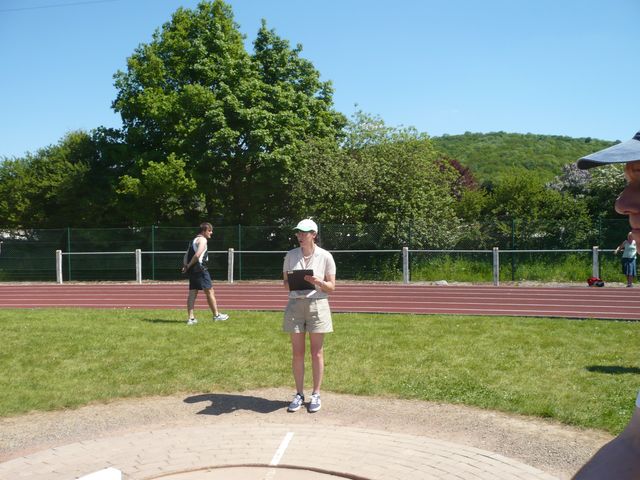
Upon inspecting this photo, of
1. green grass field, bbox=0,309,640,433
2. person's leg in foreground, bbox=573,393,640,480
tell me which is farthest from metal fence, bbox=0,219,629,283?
person's leg in foreground, bbox=573,393,640,480

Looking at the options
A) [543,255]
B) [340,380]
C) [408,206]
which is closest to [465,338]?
[340,380]

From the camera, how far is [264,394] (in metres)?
8.11

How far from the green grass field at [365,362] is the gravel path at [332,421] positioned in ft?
0.90

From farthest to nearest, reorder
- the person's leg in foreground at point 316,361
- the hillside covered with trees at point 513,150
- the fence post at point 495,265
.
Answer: the hillside covered with trees at point 513,150
the fence post at point 495,265
the person's leg in foreground at point 316,361

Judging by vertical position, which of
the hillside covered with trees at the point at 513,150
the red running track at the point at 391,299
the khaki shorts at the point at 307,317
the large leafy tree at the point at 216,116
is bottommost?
the red running track at the point at 391,299

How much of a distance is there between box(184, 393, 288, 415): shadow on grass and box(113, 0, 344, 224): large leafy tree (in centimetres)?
2042

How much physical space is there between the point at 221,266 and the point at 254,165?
539 cm

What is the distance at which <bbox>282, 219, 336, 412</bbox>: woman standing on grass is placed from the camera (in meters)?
7.36

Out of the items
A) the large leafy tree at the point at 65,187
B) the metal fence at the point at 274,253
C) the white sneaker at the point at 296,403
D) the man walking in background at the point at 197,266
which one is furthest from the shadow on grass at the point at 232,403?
the large leafy tree at the point at 65,187

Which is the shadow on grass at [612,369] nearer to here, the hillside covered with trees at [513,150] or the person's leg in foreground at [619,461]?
the person's leg in foreground at [619,461]

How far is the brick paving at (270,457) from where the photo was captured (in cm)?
550

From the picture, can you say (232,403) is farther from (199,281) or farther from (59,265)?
(59,265)

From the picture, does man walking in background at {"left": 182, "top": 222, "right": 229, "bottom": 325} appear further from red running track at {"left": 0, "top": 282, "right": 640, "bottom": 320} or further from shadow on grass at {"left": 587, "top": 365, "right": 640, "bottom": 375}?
shadow on grass at {"left": 587, "top": 365, "right": 640, "bottom": 375}

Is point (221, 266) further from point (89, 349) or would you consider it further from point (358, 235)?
point (89, 349)
